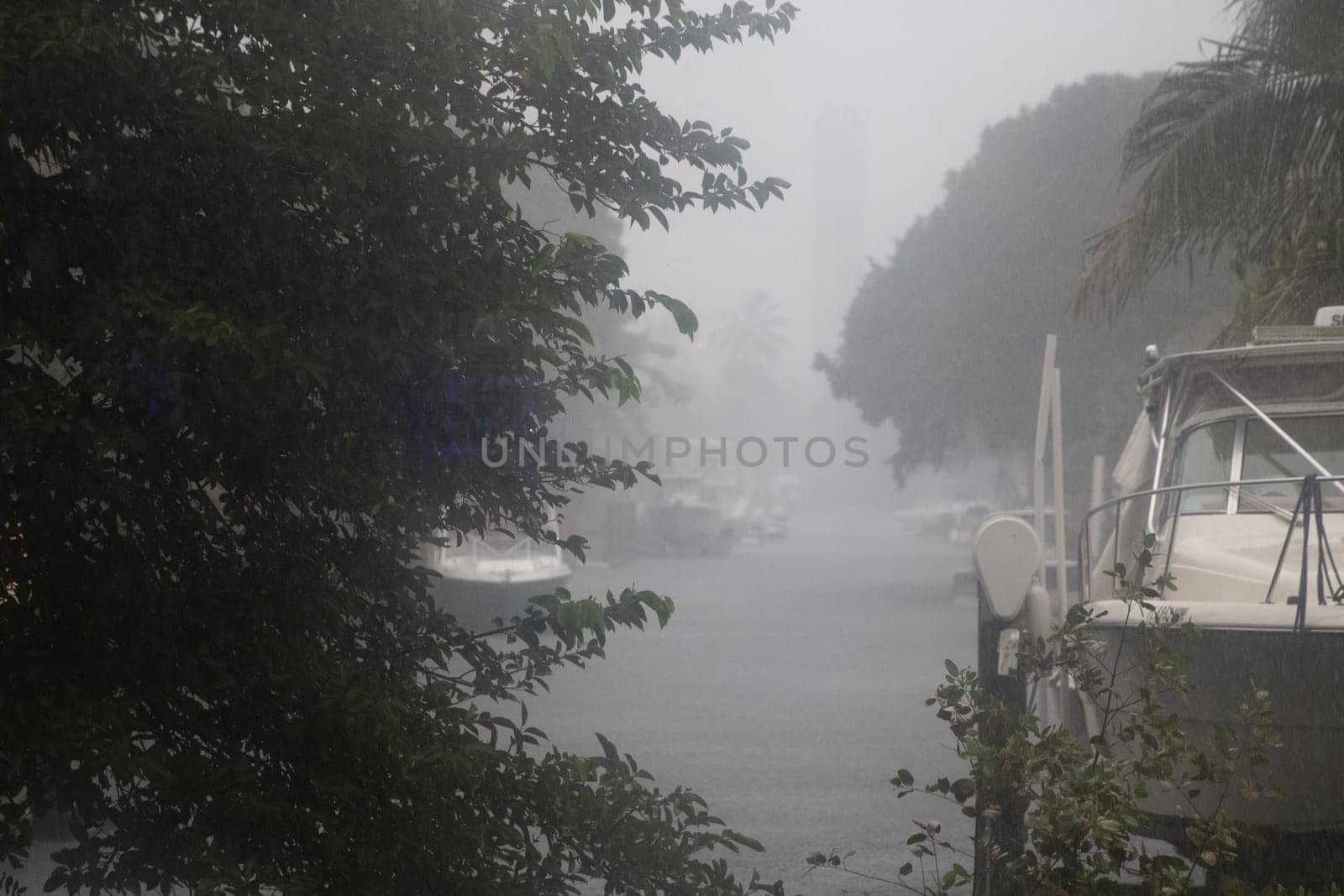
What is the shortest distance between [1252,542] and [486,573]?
3461mm

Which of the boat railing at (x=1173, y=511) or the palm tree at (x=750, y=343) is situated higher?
the palm tree at (x=750, y=343)

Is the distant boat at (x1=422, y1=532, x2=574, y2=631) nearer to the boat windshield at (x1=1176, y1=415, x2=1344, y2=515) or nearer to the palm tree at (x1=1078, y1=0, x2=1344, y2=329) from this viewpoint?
the boat windshield at (x1=1176, y1=415, x2=1344, y2=515)

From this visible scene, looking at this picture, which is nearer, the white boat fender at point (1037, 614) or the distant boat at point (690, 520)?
the white boat fender at point (1037, 614)

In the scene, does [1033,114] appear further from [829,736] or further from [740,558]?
[829,736]

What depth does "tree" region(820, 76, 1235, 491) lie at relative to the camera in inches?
866

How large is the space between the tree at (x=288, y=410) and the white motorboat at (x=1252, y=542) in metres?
2.00

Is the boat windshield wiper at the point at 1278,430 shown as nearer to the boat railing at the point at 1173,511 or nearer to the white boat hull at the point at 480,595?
the boat railing at the point at 1173,511

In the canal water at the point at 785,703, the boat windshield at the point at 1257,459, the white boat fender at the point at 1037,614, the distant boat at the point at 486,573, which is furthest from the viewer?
the canal water at the point at 785,703

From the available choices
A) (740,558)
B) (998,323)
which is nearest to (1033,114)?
(998,323)

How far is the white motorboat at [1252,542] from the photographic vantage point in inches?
201

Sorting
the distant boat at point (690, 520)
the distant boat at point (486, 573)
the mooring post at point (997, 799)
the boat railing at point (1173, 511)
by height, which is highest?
the distant boat at point (690, 520)

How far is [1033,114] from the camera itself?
25.3 metres

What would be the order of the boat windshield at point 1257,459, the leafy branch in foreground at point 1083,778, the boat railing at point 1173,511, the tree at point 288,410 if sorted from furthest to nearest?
the boat windshield at point 1257,459 < the boat railing at point 1173,511 < the leafy branch in foreground at point 1083,778 < the tree at point 288,410

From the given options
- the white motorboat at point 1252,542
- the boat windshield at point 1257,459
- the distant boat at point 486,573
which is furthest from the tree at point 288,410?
the boat windshield at point 1257,459
